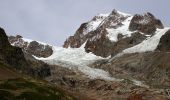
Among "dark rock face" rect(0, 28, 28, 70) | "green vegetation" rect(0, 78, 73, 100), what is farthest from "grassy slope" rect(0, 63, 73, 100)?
"dark rock face" rect(0, 28, 28, 70)

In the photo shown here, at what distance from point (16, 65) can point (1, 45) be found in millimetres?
8506

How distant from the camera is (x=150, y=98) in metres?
138

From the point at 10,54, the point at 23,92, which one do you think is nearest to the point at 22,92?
the point at 23,92

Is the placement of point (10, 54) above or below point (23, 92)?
above

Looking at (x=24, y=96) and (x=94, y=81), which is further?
(x=94, y=81)

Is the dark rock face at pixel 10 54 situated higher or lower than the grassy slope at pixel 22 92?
higher

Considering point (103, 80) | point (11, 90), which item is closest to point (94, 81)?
point (103, 80)

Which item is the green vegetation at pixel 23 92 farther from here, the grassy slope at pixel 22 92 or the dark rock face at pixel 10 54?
the dark rock face at pixel 10 54

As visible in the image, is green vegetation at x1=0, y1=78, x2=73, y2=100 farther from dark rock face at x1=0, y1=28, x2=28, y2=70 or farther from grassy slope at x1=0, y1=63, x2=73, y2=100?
dark rock face at x1=0, y1=28, x2=28, y2=70

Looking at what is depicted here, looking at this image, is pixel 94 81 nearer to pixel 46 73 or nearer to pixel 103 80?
pixel 103 80

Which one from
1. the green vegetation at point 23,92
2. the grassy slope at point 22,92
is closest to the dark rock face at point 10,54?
the grassy slope at point 22,92

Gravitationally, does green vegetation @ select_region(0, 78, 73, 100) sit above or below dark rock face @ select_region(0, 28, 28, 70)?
below

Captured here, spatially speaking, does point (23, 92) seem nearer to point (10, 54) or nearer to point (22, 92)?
point (22, 92)

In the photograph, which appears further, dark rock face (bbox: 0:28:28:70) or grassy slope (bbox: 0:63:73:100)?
dark rock face (bbox: 0:28:28:70)
